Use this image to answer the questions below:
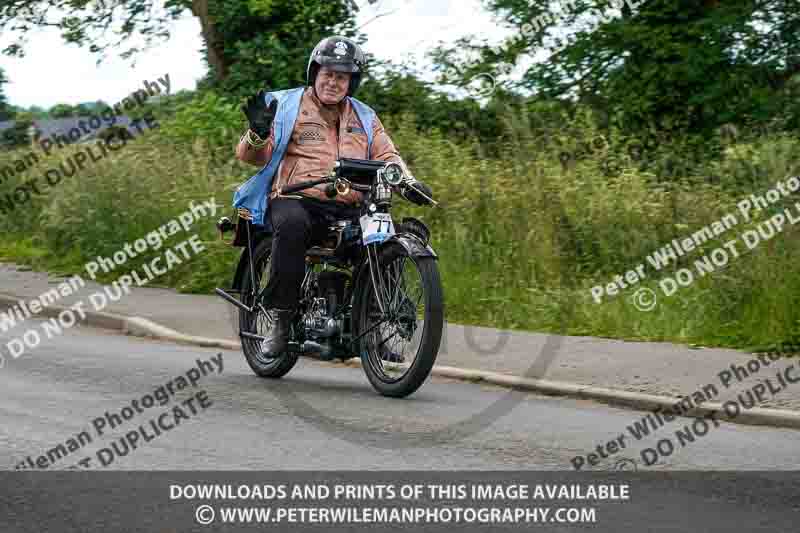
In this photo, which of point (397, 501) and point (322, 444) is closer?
point (397, 501)

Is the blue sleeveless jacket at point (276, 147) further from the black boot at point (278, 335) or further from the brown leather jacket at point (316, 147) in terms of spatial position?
the black boot at point (278, 335)

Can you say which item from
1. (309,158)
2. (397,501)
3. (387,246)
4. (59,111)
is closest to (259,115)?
(309,158)

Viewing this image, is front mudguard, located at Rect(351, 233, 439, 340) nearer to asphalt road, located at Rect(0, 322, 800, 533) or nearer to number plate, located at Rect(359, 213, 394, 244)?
number plate, located at Rect(359, 213, 394, 244)

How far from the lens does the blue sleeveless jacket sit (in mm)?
8859

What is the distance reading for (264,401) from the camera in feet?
28.5

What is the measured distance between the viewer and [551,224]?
13.8 metres

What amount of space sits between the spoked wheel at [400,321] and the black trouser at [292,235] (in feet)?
1.60

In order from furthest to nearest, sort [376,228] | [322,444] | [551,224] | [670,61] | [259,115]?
1. [670,61]
2. [551,224]
3. [259,115]
4. [376,228]
5. [322,444]

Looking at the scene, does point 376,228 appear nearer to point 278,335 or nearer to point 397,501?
point 278,335

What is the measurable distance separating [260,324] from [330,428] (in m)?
2.17

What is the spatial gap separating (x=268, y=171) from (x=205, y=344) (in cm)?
351

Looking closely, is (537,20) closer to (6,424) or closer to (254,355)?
(254,355)

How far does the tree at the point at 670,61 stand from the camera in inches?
773

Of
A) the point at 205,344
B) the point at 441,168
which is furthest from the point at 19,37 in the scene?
the point at 205,344
